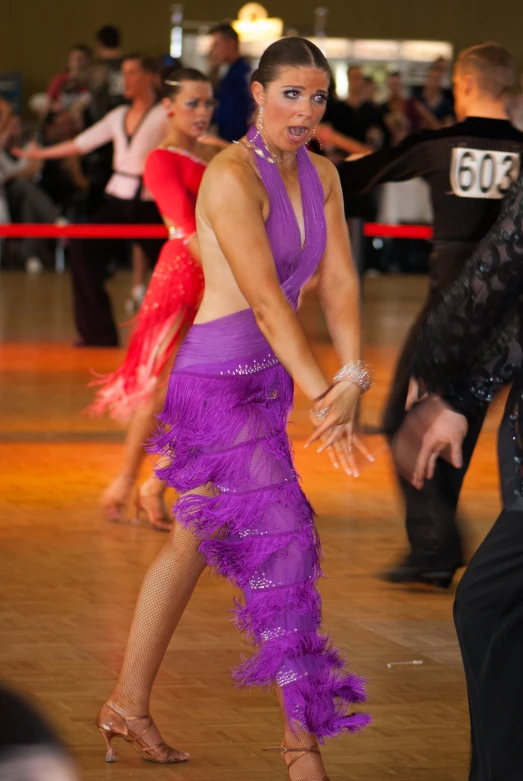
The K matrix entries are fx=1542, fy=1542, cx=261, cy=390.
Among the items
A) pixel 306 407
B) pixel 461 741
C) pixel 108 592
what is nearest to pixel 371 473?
pixel 306 407

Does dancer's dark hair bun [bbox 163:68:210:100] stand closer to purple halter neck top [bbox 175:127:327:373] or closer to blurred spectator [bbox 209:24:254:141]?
purple halter neck top [bbox 175:127:327:373]

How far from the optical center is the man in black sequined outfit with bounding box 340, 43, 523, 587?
503 cm

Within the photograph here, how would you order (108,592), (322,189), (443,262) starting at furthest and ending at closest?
1. (443,262)
2. (108,592)
3. (322,189)

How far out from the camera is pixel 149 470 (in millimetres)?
6941

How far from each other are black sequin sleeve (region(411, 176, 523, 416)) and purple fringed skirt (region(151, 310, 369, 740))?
0.59 metres

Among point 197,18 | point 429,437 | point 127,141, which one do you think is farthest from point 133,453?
point 197,18

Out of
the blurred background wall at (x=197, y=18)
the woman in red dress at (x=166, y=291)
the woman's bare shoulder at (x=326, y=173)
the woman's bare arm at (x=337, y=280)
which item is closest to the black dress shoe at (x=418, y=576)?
the woman in red dress at (x=166, y=291)

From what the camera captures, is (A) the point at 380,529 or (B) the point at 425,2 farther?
(B) the point at 425,2

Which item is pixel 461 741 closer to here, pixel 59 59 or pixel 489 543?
pixel 489 543

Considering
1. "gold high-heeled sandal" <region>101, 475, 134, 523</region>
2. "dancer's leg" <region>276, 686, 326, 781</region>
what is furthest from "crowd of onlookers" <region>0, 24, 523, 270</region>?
"dancer's leg" <region>276, 686, 326, 781</region>

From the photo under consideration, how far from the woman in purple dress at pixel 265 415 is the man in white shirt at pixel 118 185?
21.7 ft

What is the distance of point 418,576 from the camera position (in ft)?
16.5

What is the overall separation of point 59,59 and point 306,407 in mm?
14361

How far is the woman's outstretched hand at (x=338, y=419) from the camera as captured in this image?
308 cm
